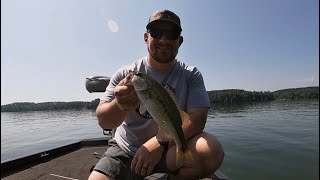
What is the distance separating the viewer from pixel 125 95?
2.66 m

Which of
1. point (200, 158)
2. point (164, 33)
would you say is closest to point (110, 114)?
point (200, 158)

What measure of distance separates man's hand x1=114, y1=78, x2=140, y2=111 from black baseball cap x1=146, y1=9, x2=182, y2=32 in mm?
1262

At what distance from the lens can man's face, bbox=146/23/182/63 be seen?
11.9 feet

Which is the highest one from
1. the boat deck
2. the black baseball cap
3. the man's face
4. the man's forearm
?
the black baseball cap

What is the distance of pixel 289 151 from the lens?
1600 cm

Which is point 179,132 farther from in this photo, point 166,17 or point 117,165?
point 166,17

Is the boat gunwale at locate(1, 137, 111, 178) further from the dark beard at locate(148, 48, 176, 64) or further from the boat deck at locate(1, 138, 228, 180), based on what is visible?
the dark beard at locate(148, 48, 176, 64)

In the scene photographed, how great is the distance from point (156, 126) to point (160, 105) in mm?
1174

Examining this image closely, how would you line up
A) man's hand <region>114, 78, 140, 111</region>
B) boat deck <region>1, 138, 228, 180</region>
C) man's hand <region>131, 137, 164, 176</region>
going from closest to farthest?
1. man's hand <region>114, 78, 140, 111</region>
2. man's hand <region>131, 137, 164, 176</region>
3. boat deck <region>1, 138, 228, 180</region>

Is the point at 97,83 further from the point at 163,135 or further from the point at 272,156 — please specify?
the point at 272,156

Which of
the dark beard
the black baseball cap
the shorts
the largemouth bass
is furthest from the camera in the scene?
the dark beard

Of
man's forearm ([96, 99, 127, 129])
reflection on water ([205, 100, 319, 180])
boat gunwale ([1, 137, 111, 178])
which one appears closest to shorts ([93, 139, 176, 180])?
man's forearm ([96, 99, 127, 129])

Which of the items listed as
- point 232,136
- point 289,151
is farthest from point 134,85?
point 232,136

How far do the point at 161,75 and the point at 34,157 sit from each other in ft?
15.8
